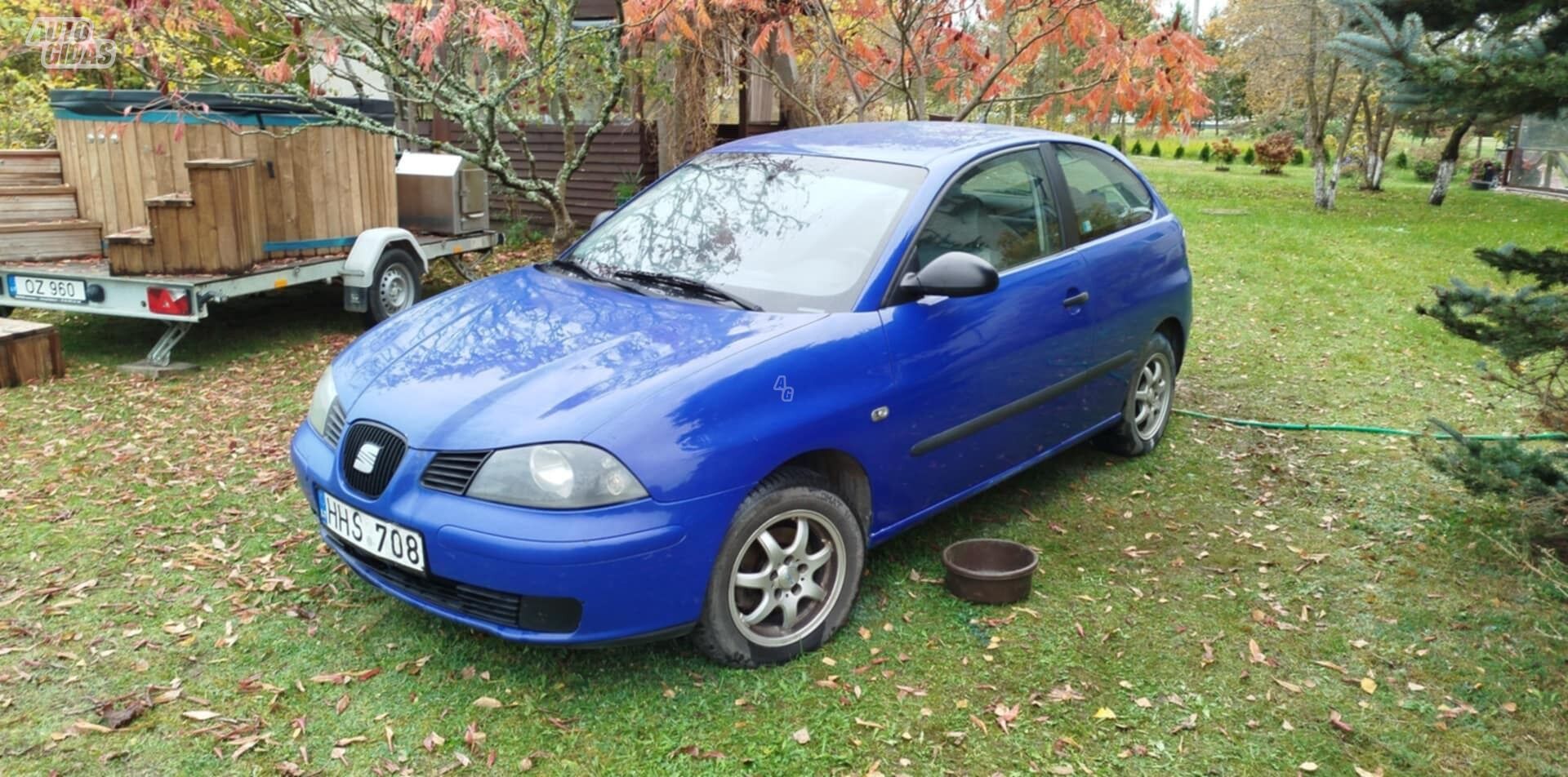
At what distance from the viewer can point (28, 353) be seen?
6695mm

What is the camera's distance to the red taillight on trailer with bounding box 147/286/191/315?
6621 millimetres

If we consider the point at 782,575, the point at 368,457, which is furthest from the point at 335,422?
the point at 782,575

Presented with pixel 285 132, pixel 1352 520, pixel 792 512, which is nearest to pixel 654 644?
pixel 792 512

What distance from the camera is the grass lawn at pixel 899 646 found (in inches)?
125

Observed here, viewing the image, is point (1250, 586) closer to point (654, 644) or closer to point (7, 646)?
point (654, 644)

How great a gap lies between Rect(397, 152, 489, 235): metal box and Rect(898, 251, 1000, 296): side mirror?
19.8 feet

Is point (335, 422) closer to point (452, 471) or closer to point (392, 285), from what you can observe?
point (452, 471)

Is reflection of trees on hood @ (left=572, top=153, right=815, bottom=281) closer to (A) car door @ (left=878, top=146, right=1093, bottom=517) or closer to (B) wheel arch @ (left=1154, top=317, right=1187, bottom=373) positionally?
(A) car door @ (left=878, top=146, right=1093, bottom=517)

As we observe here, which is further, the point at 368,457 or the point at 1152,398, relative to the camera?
the point at 1152,398

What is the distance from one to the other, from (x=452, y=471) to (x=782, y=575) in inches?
41.7

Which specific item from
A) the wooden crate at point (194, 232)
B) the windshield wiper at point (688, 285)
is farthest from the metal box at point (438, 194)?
the windshield wiper at point (688, 285)

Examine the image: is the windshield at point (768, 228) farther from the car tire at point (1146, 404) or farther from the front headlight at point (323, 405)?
the car tire at point (1146, 404)

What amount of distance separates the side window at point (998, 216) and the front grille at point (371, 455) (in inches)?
73.9

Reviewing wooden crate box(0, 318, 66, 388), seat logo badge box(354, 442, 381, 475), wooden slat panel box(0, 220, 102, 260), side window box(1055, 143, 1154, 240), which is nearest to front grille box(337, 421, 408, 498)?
seat logo badge box(354, 442, 381, 475)
